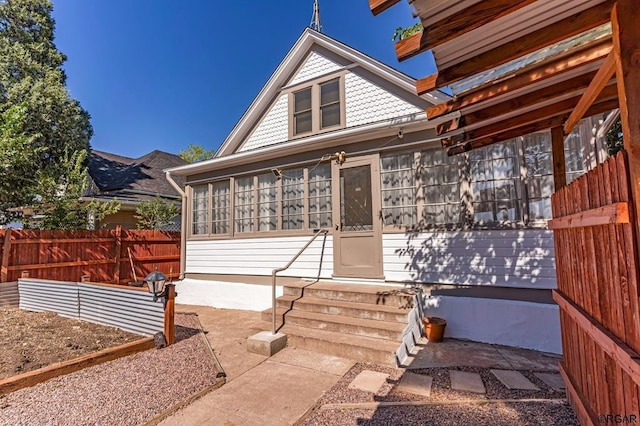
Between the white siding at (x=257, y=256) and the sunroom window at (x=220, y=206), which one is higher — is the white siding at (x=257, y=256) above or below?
below

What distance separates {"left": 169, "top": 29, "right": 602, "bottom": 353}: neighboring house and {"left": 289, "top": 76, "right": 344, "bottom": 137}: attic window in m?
0.03

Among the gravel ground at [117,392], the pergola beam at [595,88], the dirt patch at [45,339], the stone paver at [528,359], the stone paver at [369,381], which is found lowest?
the stone paver at [528,359]

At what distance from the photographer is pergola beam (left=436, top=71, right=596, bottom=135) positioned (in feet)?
8.65

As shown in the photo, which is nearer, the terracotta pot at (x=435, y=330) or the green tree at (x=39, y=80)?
the terracotta pot at (x=435, y=330)

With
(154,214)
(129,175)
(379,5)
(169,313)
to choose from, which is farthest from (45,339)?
(129,175)

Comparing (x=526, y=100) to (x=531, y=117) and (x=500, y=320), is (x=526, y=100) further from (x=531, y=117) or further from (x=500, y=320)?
(x=500, y=320)

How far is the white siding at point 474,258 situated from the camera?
4.57 m

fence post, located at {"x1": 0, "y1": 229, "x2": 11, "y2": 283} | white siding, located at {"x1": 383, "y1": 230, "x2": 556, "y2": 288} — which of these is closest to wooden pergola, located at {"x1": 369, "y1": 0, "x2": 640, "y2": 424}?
white siding, located at {"x1": 383, "y1": 230, "x2": 556, "y2": 288}

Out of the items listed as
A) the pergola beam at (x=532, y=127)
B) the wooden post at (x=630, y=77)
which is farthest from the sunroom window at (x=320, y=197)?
the wooden post at (x=630, y=77)

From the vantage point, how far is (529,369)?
3.67 meters

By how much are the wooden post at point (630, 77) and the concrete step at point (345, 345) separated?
3040 mm

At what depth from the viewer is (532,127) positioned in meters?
3.55

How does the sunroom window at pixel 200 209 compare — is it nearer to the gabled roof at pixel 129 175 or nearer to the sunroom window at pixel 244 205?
the sunroom window at pixel 244 205

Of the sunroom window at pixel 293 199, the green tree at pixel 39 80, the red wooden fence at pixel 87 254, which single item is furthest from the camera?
the green tree at pixel 39 80
